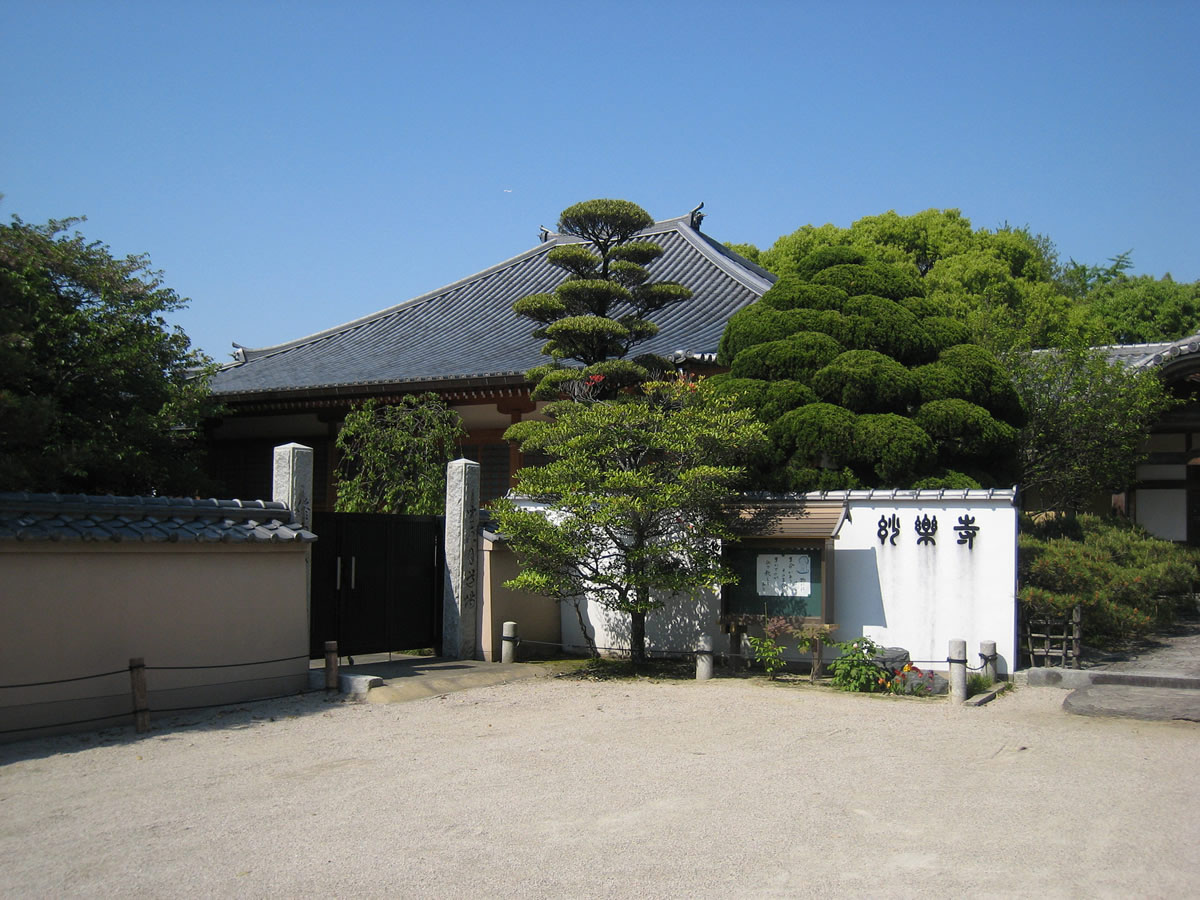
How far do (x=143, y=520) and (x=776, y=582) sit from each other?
6315 mm

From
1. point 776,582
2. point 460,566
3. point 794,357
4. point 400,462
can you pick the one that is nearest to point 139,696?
point 460,566

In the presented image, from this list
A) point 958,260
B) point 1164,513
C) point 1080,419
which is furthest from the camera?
point 958,260

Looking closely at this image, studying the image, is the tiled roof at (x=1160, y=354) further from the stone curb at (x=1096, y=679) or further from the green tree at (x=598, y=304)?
the green tree at (x=598, y=304)

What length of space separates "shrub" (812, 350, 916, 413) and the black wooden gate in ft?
16.0

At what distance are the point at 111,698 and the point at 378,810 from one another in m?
3.53

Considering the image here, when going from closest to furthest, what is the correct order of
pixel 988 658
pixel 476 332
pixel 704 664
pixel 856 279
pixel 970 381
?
pixel 988 658, pixel 704 664, pixel 970 381, pixel 856 279, pixel 476 332

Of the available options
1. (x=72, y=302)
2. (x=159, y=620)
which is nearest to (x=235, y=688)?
(x=159, y=620)

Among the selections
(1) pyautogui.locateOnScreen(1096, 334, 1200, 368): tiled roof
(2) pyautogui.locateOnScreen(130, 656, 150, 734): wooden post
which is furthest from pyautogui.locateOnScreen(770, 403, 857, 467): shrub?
(2) pyautogui.locateOnScreen(130, 656, 150, 734): wooden post

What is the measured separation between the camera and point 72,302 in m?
13.3

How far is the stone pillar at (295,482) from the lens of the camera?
10.2m

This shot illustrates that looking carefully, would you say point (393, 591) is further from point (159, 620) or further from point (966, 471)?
point (966, 471)

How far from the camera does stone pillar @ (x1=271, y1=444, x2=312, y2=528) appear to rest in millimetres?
10156

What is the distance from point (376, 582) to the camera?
11.0 meters

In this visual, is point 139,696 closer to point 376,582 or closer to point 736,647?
point 376,582
